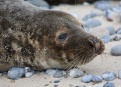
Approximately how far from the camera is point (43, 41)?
406 cm

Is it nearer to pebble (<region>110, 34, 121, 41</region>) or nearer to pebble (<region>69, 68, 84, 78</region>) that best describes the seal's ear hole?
pebble (<region>69, 68, 84, 78</region>)

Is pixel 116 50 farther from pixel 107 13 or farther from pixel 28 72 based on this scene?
pixel 107 13

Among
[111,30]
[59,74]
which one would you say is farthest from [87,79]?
[111,30]

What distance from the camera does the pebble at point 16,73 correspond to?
415 cm

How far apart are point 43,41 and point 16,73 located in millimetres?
436

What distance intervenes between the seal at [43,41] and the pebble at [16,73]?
62 mm

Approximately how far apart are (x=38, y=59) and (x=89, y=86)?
620 millimetres

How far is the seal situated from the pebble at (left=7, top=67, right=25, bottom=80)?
62 mm

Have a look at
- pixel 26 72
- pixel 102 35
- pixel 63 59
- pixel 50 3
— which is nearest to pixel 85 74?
pixel 63 59

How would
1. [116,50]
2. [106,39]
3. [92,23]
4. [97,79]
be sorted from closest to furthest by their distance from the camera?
1. [97,79]
2. [116,50]
3. [106,39]
4. [92,23]

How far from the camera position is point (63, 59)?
4.02 metres

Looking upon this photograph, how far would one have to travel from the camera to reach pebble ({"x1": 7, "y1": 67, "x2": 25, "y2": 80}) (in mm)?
4152

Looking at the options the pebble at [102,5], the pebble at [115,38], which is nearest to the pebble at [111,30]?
the pebble at [115,38]

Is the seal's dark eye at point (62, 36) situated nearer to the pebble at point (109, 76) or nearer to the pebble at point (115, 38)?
the pebble at point (109, 76)
